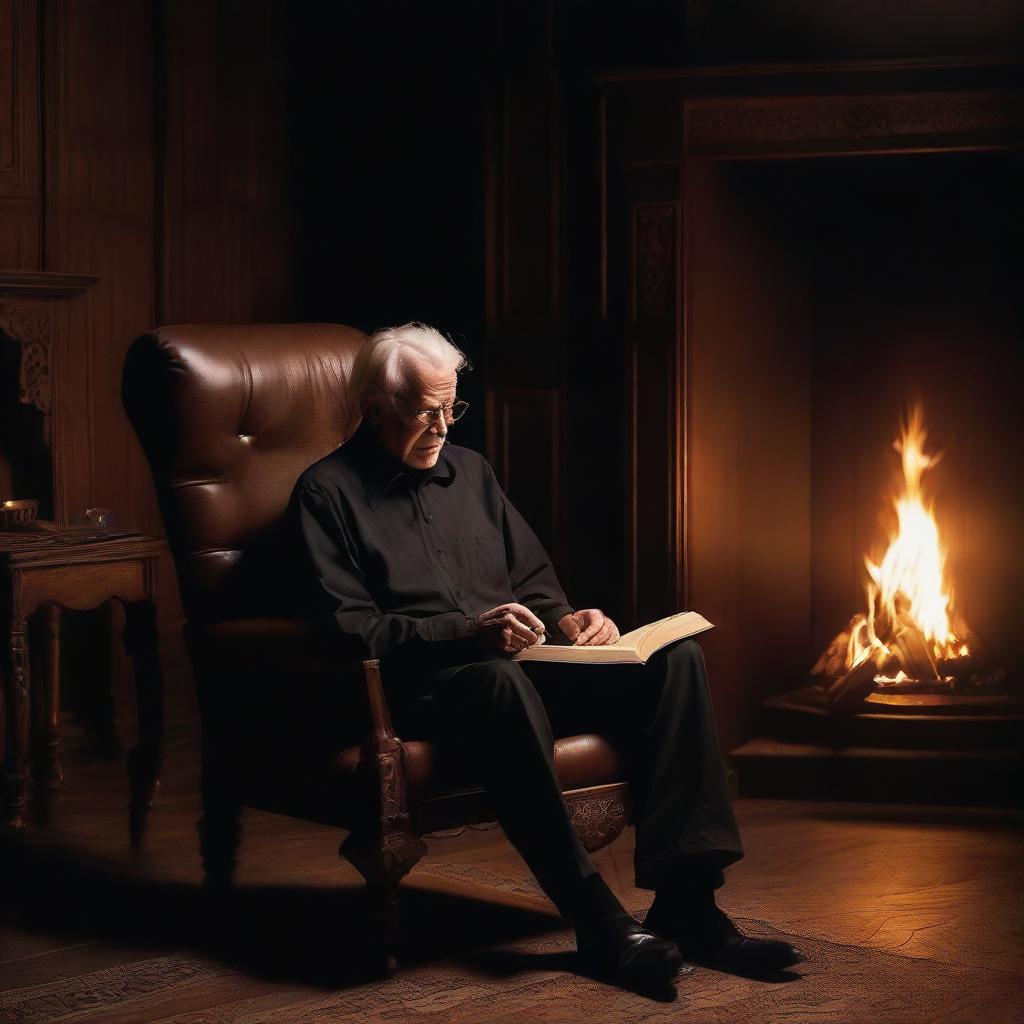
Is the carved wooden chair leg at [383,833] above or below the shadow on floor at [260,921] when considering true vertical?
above

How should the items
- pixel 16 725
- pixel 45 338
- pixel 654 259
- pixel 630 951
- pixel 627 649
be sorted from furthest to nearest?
pixel 45 338, pixel 654 259, pixel 16 725, pixel 627 649, pixel 630 951

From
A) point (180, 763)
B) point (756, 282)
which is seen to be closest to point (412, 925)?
point (180, 763)

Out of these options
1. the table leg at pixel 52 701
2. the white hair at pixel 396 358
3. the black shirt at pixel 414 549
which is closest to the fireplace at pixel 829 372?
the black shirt at pixel 414 549

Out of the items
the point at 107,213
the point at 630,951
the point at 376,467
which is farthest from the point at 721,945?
the point at 107,213

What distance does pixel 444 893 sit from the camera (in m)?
3.36

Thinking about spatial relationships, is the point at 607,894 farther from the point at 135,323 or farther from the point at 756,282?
the point at 135,323

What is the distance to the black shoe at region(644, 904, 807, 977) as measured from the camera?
284 cm

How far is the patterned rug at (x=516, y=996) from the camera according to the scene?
2.66 metres

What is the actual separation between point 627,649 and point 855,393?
6.19 ft

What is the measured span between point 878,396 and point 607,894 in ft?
6.98

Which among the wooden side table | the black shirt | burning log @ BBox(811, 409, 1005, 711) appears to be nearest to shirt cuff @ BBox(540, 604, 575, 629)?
the black shirt

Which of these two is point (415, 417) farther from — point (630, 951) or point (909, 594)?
point (909, 594)

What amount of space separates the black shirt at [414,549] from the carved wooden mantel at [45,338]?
1.32 metres

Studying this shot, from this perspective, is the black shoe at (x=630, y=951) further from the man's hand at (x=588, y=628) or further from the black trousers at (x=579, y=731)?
the man's hand at (x=588, y=628)
